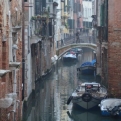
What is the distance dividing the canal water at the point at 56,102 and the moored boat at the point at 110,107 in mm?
260

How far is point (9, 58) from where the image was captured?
14.8 m

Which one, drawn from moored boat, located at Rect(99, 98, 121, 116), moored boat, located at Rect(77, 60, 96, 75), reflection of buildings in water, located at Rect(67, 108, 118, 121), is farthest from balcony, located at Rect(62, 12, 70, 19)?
moored boat, located at Rect(99, 98, 121, 116)

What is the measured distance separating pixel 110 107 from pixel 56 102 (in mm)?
4423

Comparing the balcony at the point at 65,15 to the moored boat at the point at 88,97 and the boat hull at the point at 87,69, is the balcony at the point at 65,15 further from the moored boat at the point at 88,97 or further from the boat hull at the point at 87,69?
the moored boat at the point at 88,97

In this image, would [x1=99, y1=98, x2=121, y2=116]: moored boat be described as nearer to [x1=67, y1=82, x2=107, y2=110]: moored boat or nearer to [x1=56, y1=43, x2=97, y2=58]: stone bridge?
[x1=67, y1=82, x2=107, y2=110]: moored boat

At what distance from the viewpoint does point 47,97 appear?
24.9 meters

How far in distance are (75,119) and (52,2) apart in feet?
60.5

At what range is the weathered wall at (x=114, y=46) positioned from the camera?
822 inches

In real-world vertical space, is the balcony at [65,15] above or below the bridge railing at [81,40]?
above

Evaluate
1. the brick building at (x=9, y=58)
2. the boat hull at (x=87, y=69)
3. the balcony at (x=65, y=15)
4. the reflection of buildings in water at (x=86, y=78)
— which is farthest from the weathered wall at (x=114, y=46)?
the balcony at (x=65, y=15)

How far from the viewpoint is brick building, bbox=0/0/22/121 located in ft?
42.5

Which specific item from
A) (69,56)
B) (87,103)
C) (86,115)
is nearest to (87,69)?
(69,56)

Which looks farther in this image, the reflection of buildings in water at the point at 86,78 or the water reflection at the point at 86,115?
the reflection of buildings in water at the point at 86,78

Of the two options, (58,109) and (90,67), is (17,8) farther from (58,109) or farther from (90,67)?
(90,67)
